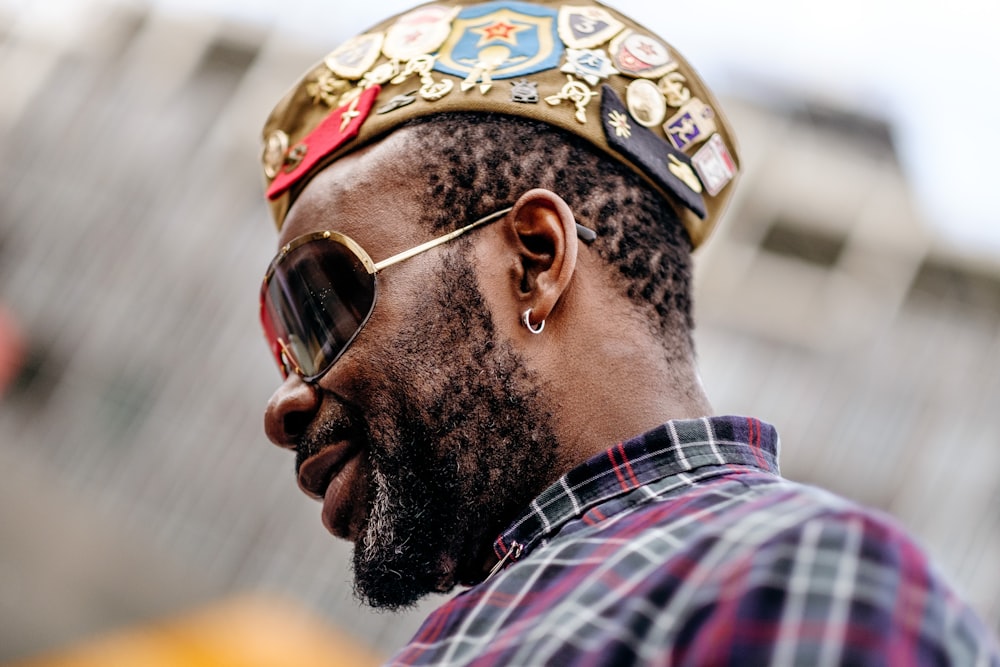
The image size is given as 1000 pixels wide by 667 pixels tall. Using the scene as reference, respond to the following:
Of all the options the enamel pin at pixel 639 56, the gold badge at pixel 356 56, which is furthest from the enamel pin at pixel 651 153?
the gold badge at pixel 356 56

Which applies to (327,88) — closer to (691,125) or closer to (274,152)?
(274,152)

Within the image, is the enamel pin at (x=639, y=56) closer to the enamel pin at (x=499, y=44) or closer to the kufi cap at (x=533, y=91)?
the kufi cap at (x=533, y=91)

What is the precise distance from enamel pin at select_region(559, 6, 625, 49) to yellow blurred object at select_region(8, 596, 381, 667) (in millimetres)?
7310

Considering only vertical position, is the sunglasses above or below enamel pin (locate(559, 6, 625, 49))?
below

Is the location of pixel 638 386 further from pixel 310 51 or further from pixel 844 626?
Result: pixel 310 51

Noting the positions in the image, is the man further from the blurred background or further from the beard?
the blurred background

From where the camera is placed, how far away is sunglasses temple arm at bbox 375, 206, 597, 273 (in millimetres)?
2201

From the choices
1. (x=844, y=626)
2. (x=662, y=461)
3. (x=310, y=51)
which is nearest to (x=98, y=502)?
(x=310, y=51)

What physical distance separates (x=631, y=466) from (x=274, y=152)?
1.40m

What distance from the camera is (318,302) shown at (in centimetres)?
234

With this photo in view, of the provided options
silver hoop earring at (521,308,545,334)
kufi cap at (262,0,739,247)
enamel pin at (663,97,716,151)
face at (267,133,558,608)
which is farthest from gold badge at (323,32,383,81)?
silver hoop earring at (521,308,545,334)

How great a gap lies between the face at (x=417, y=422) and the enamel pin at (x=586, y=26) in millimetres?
539

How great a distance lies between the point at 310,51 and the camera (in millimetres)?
11938

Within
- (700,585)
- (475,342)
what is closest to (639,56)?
(475,342)
